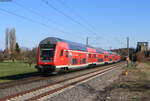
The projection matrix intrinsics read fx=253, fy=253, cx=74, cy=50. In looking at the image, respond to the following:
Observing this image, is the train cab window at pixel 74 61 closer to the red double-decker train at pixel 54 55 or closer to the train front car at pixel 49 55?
the red double-decker train at pixel 54 55

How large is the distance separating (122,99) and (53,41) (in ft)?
42.2

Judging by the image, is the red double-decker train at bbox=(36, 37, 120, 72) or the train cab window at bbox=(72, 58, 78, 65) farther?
the train cab window at bbox=(72, 58, 78, 65)

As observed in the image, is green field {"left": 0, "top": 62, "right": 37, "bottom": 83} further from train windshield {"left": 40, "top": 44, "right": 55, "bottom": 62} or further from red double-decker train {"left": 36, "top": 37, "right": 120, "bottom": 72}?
train windshield {"left": 40, "top": 44, "right": 55, "bottom": 62}

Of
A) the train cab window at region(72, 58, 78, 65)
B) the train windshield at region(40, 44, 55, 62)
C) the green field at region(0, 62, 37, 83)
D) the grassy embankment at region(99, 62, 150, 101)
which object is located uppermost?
the train windshield at region(40, 44, 55, 62)

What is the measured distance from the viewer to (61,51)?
2386cm

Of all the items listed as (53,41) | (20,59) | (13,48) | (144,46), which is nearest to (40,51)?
(53,41)

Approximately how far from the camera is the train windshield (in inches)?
894

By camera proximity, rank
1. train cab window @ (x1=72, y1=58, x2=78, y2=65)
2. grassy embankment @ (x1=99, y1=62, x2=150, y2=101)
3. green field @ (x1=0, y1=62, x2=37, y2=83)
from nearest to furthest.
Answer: grassy embankment @ (x1=99, y1=62, x2=150, y2=101), green field @ (x1=0, y1=62, x2=37, y2=83), train cab window @ (x1=72, y1=58, x2=78, y2=65)

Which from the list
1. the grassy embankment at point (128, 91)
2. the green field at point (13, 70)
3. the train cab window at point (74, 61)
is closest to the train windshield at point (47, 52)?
the green field at point (13, 70)

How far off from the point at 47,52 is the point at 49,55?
1.32 feet

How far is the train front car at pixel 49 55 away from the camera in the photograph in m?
22.5

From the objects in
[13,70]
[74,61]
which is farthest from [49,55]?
[13,70]

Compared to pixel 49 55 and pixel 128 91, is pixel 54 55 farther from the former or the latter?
pixel 128 91

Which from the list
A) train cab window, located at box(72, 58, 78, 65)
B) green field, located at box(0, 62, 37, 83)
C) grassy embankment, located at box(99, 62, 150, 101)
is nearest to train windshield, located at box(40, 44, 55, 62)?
green field, located at box(0, 62, 37, 83)
